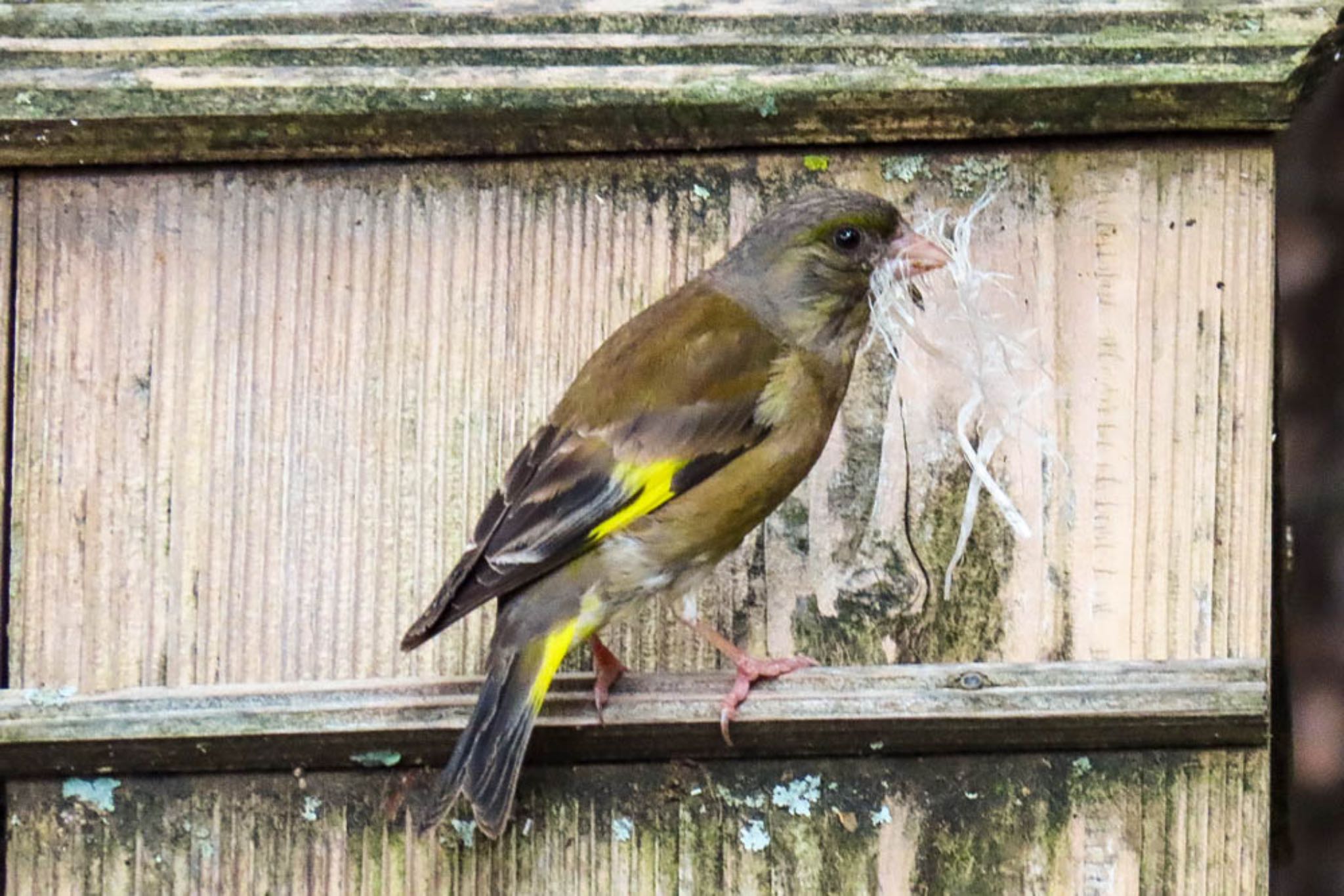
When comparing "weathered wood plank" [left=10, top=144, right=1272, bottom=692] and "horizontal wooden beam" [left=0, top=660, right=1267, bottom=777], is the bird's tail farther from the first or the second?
"weathered wood plank" [left=10, top=144, right=1272, bottom=692]

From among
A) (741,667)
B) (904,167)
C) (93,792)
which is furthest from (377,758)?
(904,167)

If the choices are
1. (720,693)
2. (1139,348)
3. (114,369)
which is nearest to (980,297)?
(1139,348)

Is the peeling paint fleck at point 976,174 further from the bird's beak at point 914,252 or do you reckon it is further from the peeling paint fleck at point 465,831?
the peeling paint fleck at point 465,831

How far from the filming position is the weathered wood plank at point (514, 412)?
3016 mm

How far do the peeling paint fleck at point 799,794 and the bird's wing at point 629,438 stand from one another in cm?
45

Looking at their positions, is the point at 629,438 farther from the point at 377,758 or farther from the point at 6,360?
the point at 6,360

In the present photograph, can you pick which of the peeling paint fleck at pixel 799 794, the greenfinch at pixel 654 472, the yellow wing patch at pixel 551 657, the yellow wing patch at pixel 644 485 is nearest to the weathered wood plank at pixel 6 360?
the greenfinch at pixel 654 472

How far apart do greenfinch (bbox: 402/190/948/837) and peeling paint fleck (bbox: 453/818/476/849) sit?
85mm

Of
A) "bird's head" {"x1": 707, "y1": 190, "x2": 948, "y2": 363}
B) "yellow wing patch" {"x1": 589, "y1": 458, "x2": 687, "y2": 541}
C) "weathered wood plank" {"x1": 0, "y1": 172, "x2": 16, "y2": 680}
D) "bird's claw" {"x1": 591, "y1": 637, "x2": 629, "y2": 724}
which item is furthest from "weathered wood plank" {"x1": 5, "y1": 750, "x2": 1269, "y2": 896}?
"bird's head" {"x1": 707, "y1": 190, "x2": 948, "y2": 363}

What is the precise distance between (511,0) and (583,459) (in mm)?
714

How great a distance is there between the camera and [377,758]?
2.93 metres

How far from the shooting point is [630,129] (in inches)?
120

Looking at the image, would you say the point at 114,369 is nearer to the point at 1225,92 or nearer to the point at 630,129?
the point at 630,129

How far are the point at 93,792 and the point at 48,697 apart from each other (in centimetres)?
16
